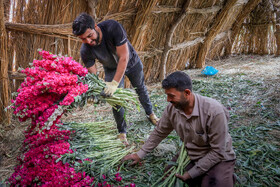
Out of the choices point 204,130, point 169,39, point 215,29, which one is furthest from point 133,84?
point 215,29

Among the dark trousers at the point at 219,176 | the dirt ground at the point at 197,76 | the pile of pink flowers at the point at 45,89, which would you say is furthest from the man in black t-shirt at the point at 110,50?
the dark trousers at the point at 219,176

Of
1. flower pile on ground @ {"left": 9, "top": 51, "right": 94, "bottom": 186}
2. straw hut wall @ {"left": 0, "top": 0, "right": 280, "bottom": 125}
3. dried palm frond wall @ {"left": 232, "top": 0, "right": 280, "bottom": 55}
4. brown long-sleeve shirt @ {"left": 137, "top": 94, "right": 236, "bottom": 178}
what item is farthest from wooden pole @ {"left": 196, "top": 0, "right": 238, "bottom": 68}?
flower pile on ground @ {"left": 9, "top": 51, "right": 94, "bottom": 186}

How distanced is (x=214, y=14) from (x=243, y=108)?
3.69m

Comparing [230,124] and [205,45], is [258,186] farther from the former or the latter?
[205,45]

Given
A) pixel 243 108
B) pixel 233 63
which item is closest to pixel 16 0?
pixel 243 108

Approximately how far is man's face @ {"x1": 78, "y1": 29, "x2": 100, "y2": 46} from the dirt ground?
0.82m

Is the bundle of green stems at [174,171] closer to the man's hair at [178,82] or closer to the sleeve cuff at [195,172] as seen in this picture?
the sleeve cuff at [195,172]

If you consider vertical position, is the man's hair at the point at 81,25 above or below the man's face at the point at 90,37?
above

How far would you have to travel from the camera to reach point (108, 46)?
7.78ft

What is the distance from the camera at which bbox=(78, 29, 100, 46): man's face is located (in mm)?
1966

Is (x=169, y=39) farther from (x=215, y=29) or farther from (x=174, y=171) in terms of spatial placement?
(x=174, y=171)

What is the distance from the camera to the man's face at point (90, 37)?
197 centimetres

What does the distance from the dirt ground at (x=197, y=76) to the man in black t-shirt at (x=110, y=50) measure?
661 millimetres

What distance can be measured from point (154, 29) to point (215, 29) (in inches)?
90.4
